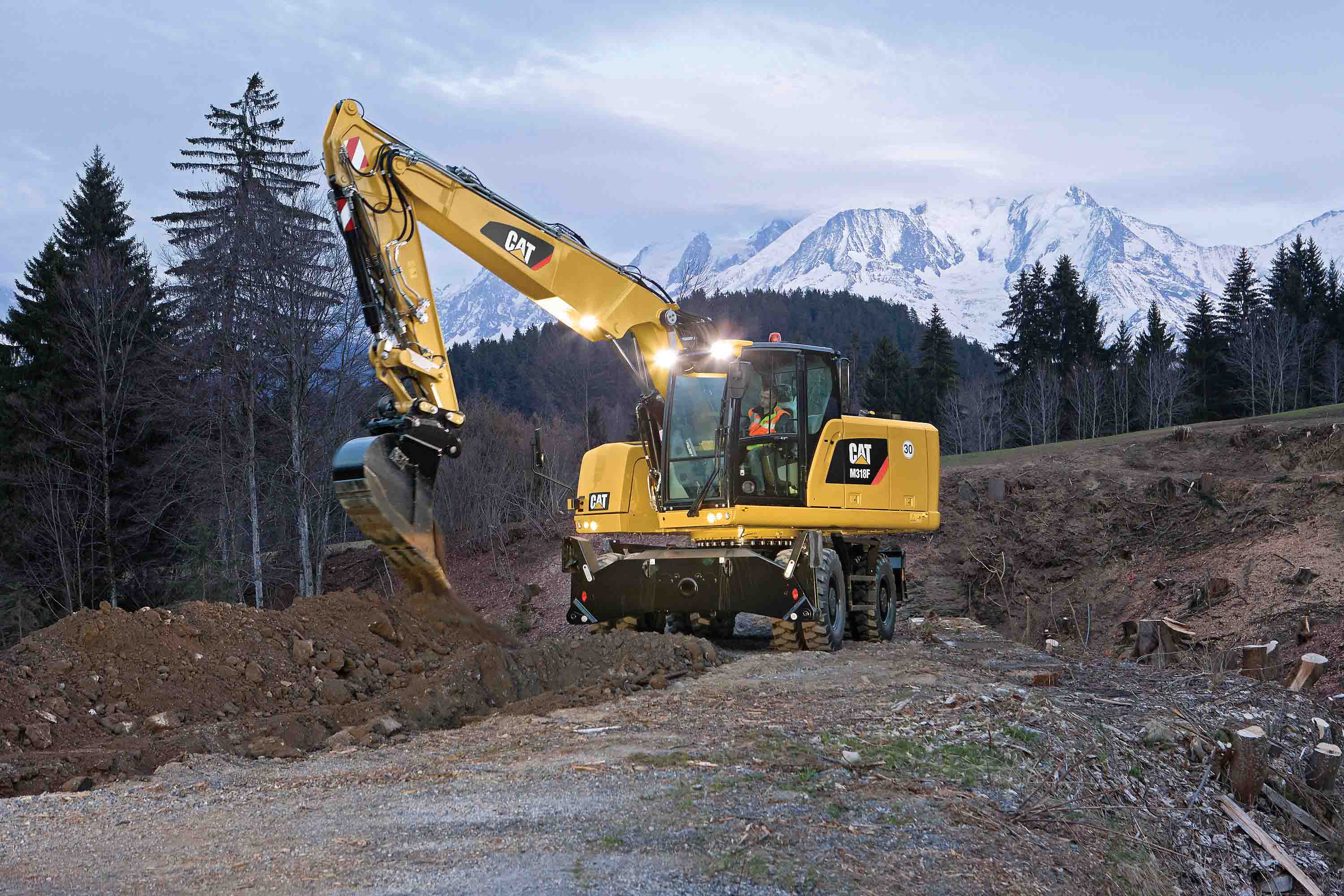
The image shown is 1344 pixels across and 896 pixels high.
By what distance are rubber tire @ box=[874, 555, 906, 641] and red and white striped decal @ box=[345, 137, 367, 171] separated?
7.83 m

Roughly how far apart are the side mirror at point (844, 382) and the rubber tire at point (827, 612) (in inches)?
66.6

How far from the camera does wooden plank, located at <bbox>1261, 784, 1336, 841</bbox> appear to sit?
23.3 feet

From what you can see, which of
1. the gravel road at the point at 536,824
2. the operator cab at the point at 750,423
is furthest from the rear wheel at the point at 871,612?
the gravel road at the point at 536,824

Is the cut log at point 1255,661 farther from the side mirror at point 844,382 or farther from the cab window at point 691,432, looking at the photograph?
the cab window at point 691,432

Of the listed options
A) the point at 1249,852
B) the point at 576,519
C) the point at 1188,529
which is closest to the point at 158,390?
the point at 576,519

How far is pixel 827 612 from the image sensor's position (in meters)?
12.0

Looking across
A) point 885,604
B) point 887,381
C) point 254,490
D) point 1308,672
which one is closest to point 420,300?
point 885,604

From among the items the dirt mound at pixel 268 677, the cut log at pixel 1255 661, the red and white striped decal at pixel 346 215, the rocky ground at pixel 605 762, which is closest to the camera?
the rocky ground at pixel 605 762

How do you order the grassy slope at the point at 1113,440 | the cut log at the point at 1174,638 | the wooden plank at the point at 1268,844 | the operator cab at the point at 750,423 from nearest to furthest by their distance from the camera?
the wooden plank at the point at 1268,844 → the operator cab at the point at 750,423 → the cut log at the point at 1174,638 → the grassy slope at the point at 1113,440

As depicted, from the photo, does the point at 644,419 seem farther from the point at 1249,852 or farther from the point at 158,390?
the point at 158,390

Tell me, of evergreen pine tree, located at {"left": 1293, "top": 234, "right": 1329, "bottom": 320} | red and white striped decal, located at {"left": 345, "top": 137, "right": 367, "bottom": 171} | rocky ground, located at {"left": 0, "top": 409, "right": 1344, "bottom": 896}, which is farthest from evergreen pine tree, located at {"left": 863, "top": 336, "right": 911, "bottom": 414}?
red and white striped decal, located at {"left": 345, "top": 137, "right": 367, "bottom": 171}

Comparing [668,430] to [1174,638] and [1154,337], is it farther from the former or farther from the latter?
[1154,337]

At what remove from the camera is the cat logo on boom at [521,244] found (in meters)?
11.3

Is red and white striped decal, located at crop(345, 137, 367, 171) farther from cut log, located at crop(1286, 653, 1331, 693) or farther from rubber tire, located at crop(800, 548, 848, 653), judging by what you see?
cut log, located at crop(1286, 653, 1331, 693)
